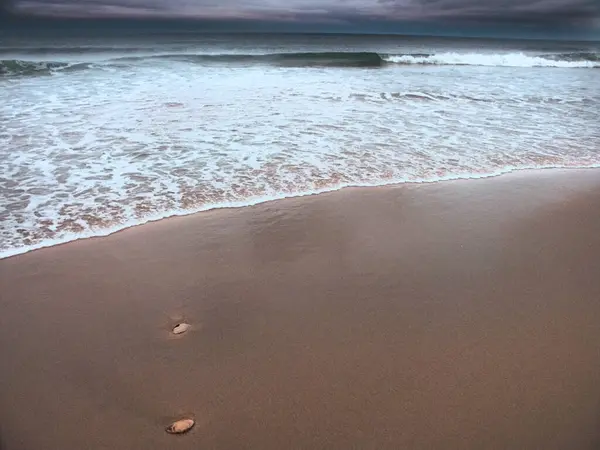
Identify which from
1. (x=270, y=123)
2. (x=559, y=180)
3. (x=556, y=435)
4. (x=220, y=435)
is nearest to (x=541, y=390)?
(x=556, y=435)

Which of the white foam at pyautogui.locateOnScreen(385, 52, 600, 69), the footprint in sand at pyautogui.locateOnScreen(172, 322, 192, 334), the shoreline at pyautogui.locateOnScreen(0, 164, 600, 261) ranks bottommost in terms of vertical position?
the footprint in sand at pyautogui.locateOnScreen(172, 322, 192, 334)

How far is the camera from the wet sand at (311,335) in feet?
4.90

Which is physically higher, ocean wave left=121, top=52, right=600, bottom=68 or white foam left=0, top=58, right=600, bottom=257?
ocean wave left=121, top=52, right=600, bottom=68

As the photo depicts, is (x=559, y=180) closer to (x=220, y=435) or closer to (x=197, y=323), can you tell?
(x=197, y=323)

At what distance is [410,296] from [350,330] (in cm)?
43

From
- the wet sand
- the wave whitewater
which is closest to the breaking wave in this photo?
the wave whitewater

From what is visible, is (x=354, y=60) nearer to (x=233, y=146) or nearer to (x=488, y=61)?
(x=488, y=61)

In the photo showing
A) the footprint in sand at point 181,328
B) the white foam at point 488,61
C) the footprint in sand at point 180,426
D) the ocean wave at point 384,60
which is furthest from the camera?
the white foam at point 488,61

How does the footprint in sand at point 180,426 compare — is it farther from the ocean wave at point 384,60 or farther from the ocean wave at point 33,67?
the ocean wave at point 384,60

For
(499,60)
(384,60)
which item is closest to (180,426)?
(384,60)

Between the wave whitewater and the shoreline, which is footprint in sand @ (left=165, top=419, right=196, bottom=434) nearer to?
the shoreline

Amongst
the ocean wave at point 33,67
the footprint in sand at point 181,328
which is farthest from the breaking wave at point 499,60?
the footprint in sand at point 181,328

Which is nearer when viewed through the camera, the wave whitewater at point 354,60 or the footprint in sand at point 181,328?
the footprint in sand at point 181,328

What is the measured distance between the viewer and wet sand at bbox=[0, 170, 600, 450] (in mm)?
1493
